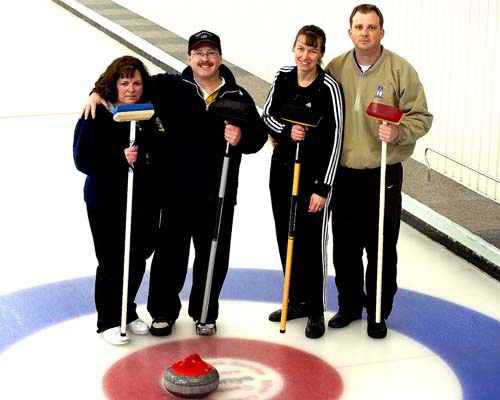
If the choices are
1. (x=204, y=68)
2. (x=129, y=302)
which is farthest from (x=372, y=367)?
(x=204, y=68)

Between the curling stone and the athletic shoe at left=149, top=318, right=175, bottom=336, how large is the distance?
2.26 feet

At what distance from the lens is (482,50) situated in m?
8.23

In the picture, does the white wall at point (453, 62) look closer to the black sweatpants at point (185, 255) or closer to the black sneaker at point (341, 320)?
the black sneaker at point (341, 320)

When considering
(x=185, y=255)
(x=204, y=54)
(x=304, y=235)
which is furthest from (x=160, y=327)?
(x=204, y=54)

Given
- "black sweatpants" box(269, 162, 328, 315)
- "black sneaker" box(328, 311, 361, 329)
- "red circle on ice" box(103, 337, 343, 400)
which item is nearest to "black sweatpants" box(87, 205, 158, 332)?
"red circle on ice" box(103, 337, 343, 400)

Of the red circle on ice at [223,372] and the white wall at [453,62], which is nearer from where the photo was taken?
the red circle on ice at [223,372]

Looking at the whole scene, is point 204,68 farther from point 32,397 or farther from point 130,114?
point 32,397

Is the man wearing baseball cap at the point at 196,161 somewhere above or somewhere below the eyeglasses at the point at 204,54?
below

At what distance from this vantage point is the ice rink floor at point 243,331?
5.50 metres

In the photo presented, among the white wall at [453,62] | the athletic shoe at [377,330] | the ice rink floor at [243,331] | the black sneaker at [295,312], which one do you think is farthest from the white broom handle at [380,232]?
the white wall at [453,62]

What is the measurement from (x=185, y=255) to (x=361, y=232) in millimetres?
904

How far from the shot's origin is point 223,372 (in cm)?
558

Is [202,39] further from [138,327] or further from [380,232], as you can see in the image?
[138,327]

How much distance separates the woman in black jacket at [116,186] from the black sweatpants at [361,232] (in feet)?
3.10
